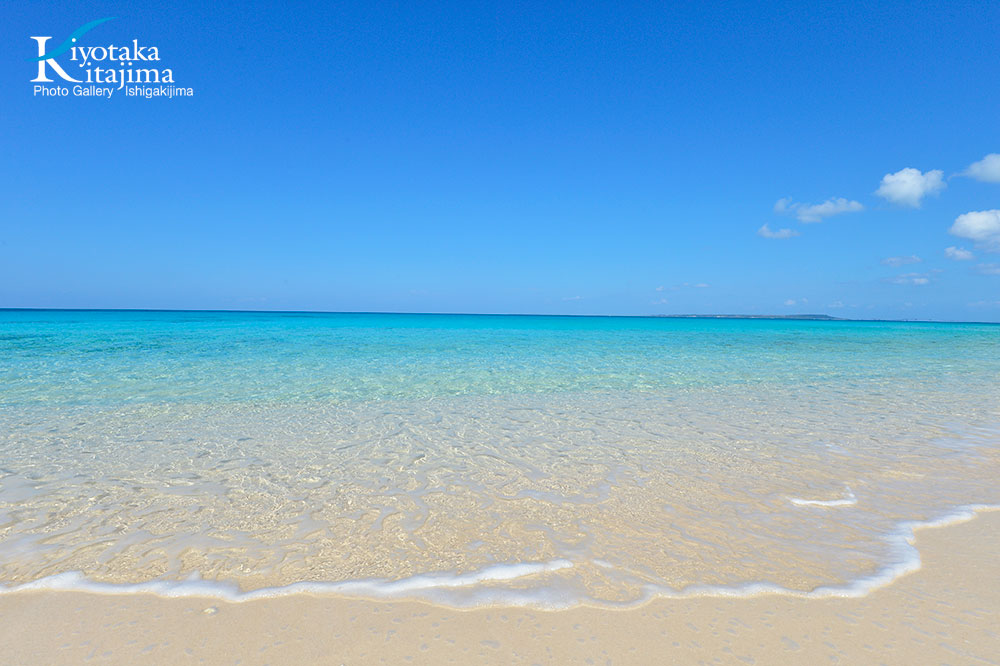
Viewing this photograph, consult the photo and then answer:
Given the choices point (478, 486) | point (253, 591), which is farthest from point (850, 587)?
point (253, 591)

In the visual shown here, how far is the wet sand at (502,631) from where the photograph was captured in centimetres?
258

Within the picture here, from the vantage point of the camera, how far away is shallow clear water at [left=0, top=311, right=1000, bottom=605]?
3.42m

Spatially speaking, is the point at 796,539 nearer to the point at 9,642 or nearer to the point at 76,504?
the point at 9,642

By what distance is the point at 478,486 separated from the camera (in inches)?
201

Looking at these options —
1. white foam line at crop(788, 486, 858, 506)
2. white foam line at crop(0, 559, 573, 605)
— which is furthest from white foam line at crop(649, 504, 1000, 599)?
white foam line at crop(0, 559, 573, 605)

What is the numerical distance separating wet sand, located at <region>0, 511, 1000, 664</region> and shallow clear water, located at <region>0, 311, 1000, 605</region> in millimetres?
193

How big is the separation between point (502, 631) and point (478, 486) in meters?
2.33

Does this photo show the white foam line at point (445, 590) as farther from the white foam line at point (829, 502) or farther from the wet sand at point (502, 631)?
the white foam line at point (829, 502)

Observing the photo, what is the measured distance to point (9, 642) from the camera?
8.59ft

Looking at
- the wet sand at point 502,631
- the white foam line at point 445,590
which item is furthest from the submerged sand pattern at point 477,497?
the wet sand at point 502,631

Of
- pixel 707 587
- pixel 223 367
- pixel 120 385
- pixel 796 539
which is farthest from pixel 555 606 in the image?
pixel 223 367

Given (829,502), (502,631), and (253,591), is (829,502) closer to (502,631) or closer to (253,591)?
(502,631)

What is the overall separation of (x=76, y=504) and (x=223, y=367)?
1092 centimetres

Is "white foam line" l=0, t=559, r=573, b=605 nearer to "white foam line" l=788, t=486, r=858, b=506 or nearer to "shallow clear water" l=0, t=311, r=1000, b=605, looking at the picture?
"shallow clear water" l=0, t=311, r=1000, b=605
